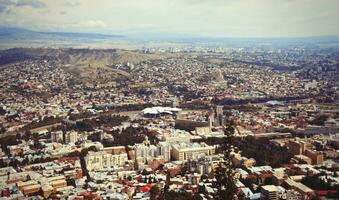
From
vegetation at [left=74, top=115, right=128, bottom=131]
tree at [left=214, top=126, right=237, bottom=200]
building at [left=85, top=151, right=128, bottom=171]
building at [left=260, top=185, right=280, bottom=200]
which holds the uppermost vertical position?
tree at [left=214, top=126, right=237, bottom=200]

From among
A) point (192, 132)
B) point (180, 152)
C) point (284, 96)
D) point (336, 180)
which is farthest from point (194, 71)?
point (336, 180)

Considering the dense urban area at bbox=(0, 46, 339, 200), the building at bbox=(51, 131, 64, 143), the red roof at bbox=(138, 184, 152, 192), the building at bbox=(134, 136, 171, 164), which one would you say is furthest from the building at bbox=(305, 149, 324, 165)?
the building at bbox=(51, 131, 64, 143)

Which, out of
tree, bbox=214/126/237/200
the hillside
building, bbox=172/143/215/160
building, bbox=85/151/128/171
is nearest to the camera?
tree, bbox=214/126/237/200

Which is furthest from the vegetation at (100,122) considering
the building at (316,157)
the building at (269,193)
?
the building at (269,193)

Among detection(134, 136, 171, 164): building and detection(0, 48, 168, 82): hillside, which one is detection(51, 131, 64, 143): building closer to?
detection(134, 136, 171, 164): building

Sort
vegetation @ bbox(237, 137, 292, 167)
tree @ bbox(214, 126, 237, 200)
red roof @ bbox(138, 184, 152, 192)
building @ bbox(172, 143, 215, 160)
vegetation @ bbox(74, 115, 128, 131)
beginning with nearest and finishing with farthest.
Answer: tree @ bbox(214, 126, 237, 200) < red roof @ bbox(138, 184, 152, 192) < vegetation @ bbox(237, 137, 292, 167) < building @ bbox(172, 143, 215, 160) < vegetation @ bbox(74, 115, 128, 131)

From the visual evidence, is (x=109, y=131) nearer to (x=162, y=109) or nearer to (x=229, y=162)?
(x=162, y=109)
